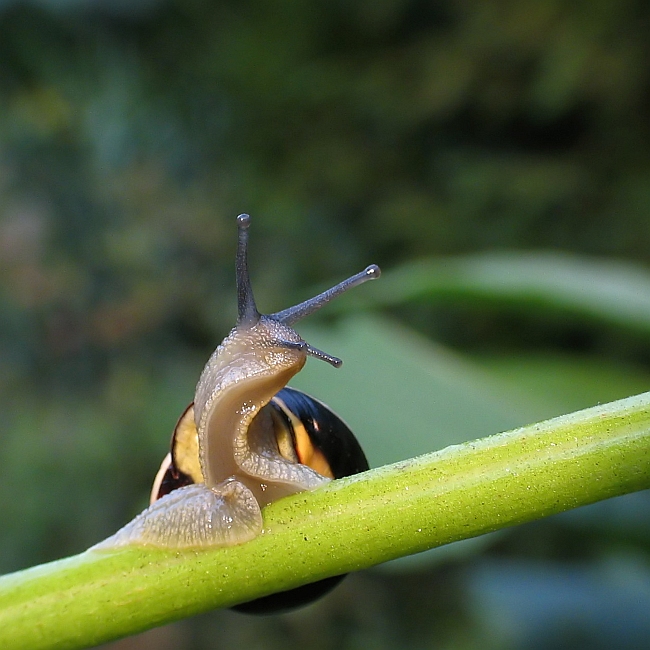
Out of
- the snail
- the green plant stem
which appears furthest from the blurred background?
the green plant stem

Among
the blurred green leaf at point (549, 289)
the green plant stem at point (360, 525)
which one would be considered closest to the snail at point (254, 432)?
the green plant stem at point (360, 525)

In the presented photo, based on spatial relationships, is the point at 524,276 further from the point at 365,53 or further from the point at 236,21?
the point at 236,21

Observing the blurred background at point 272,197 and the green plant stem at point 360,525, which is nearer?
the green plant stem at point 360,525

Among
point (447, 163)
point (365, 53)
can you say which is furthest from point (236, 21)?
point (447, 163)

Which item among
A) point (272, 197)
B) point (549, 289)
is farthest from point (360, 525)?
point (272, 197)

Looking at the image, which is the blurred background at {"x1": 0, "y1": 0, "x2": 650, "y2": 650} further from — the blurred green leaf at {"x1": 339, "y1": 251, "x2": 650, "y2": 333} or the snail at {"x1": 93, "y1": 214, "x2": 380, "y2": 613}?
the snail at {"x1": 93, "y1": 214, "x2": 380, "y2": 613}

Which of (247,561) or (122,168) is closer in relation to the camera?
(247,561)

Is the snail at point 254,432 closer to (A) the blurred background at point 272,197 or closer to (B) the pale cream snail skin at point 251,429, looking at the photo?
(B) the pale cream snail skin at point 251,429
